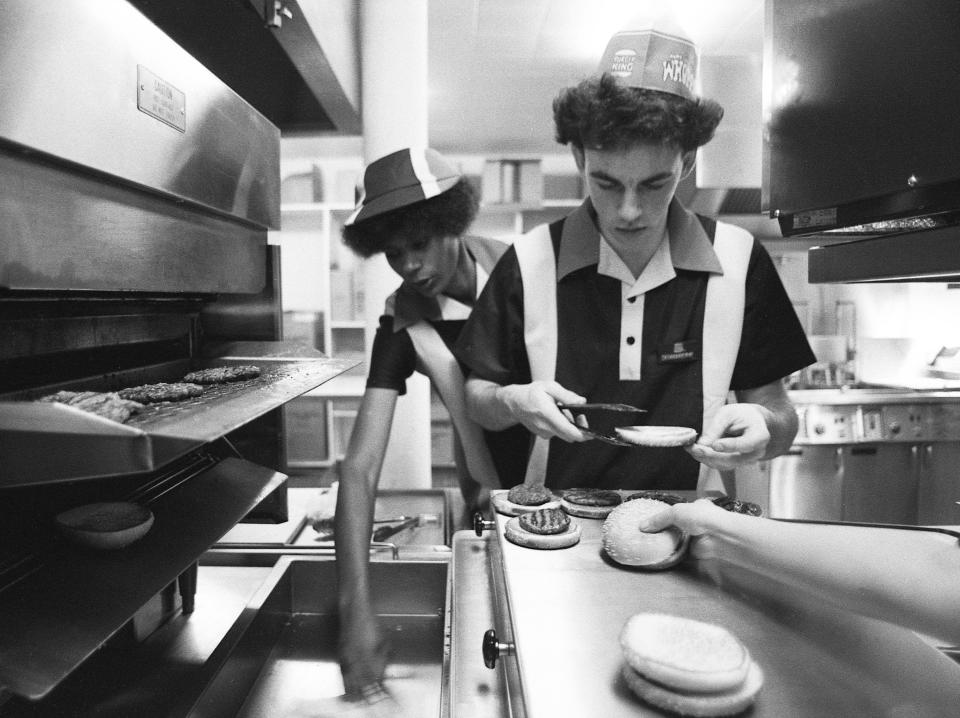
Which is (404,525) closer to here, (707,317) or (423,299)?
(423,299)

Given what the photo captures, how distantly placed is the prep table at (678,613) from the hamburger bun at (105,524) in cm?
57

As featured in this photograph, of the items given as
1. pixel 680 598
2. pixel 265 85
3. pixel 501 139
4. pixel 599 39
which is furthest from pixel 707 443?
pixel 501 139

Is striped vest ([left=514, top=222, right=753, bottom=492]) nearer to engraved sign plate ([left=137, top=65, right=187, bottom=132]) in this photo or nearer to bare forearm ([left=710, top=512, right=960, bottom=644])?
bare forearm ([left=710, top=512, right=960, bottom=644])

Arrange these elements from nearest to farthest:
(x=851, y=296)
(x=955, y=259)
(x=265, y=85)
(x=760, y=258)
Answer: (x=955, y=259) → (x=760, y=258) → (x=265, y=85) → (x=851, y=296)

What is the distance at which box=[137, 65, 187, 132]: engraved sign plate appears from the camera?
1.02 metres

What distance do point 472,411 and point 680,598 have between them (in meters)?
0.86

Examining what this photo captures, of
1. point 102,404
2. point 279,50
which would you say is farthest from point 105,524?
point 279,50

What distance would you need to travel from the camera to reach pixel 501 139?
602 cm

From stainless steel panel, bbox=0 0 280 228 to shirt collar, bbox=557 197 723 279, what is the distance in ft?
2.63

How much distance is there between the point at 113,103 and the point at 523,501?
0.95 meters

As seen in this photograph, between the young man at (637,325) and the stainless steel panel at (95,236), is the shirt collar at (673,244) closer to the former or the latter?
the young man at (637,325)

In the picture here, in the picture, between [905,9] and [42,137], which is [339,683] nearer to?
[42,137]

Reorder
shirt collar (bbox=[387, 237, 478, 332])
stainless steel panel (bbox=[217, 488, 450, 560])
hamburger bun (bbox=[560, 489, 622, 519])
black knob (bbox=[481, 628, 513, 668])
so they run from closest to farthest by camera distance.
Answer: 1. black knob (bbox=[481, 628, 513, 668])
2. hamburger bun (bbox=[560, 489, 622, 519])
3. stainless steel panel (bbox=[217, 488, 450, 560])
4. shirt collar (bbox=[387, 237, 478, 332])

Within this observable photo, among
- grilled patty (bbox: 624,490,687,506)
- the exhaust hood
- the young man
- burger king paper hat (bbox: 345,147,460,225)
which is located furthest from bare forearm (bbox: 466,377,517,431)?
the exhaust hood
